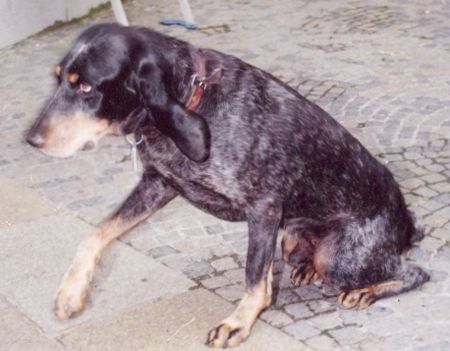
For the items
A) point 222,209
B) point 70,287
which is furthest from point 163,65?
point 70,287

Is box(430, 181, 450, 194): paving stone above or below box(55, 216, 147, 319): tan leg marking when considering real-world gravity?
below

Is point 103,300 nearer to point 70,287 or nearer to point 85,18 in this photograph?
point 70,287

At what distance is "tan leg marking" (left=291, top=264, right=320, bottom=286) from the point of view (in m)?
4.77

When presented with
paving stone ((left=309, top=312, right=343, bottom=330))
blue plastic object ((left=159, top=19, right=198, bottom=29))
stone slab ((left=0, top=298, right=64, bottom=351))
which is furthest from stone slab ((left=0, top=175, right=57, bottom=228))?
blue plastic object ((left=159, top=19, right=198, bottom=29))

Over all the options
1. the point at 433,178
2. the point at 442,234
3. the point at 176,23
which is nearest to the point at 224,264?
the point at 442,234

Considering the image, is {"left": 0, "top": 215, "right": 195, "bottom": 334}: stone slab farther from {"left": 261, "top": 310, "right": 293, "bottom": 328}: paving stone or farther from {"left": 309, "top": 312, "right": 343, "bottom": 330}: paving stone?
{"left": 309, "top": 312, "right": 343, "bottom": 330}: paving stone

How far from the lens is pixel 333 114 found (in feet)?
23.4

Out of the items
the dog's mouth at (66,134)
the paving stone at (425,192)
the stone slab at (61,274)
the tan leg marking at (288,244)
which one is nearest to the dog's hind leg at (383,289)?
the tan leg marking at (288,244)

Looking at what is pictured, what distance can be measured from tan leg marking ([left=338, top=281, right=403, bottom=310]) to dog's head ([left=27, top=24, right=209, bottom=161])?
1.16m

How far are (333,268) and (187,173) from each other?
91cm

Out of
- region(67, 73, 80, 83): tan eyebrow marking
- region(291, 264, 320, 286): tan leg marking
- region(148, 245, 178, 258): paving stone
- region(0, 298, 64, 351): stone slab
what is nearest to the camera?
region(67, 73, 80, 83): tan eyebrow marking

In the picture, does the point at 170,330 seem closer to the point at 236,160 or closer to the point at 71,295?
the point at 71,295

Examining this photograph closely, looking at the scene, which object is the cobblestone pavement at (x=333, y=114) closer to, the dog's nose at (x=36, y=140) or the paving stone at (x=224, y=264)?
the paving stone at (x=224, y=264)

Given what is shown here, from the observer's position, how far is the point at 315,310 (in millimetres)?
4539
